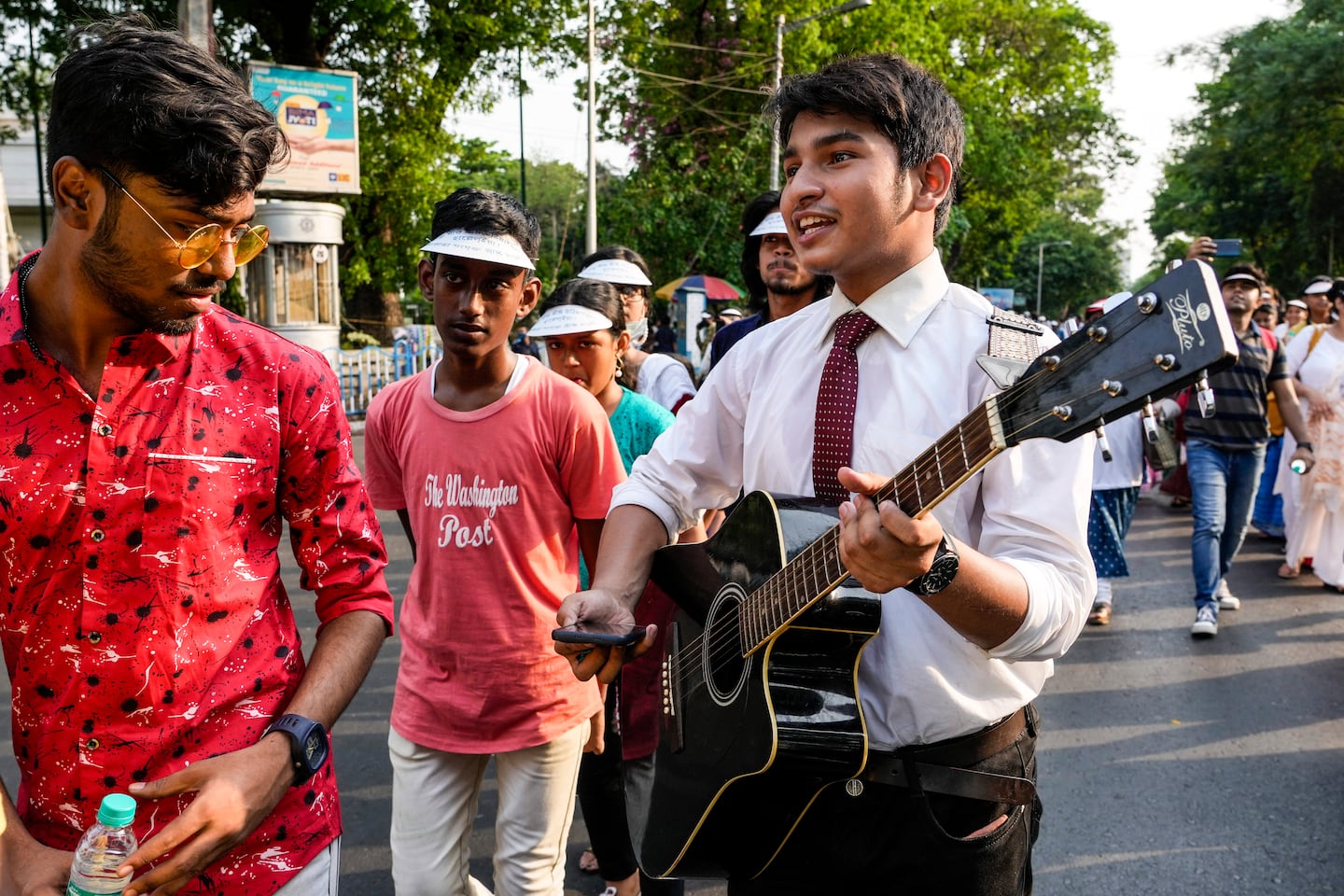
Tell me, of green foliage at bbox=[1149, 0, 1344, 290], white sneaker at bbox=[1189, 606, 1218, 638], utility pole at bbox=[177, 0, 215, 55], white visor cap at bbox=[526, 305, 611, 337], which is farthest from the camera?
green foliage at bbox=[1149, 0, 1344, 290]

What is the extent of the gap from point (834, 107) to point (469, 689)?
189cm

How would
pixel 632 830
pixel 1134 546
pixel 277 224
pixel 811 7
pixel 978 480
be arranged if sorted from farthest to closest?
1. pixel 811 7
2. pixel 277 224
3. pixel 1134 546
4. pixel 632 830
5. pixel 978 480

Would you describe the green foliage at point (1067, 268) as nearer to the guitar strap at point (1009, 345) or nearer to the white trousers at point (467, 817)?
the white trousers at point (467, 817)

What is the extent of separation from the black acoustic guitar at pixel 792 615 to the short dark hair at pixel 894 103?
0.68 meters

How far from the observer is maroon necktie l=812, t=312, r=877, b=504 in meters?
2.16

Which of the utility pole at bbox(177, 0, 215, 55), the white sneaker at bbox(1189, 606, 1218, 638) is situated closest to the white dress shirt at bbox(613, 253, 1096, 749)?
the white sneaker at bbox(1189, 606, 1218, 638)

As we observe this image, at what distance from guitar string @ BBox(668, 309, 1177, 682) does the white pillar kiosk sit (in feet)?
53.4

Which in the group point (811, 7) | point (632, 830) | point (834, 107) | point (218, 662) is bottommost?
point (632, 830)

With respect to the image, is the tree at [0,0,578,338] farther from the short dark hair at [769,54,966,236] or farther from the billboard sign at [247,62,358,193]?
the short dark hair at [769,54,966,236]

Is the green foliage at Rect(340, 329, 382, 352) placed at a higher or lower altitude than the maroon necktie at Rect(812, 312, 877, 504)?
lower

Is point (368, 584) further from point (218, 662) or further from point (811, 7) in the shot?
point (811, 7)

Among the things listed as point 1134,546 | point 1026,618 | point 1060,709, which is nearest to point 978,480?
point 1026,618

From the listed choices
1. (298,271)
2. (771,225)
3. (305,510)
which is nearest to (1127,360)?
(305,510)

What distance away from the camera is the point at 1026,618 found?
1.83 metres
